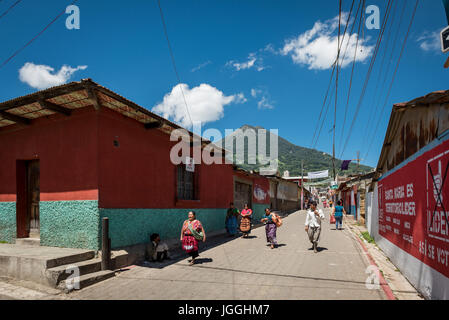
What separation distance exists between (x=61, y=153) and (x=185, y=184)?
493cm

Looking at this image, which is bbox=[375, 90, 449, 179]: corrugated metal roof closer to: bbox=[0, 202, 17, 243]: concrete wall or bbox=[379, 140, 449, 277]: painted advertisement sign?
bbox=[379, 140, 449, 277]: painted advertisement sign

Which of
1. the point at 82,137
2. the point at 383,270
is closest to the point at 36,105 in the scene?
the point at 82,137

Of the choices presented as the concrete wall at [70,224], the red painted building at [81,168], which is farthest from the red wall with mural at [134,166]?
the concrete wall at [70,224]

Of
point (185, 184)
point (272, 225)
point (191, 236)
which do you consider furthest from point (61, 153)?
point (272, 225)

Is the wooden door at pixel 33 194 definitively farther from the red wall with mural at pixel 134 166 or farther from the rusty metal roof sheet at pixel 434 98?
the rusty metal roof sheet at pixel 434 98

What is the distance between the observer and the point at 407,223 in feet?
21.5

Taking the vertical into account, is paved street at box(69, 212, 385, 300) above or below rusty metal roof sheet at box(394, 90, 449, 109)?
below

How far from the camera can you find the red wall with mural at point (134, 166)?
287 inches

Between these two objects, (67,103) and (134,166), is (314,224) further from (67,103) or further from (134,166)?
(67,103)

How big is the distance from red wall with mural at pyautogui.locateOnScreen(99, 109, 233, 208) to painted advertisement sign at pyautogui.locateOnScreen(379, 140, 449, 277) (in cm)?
675

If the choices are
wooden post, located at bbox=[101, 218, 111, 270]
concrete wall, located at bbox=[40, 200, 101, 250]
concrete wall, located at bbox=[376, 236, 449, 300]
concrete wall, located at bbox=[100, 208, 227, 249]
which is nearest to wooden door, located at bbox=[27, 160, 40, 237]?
concrete wall, located at bbox=[40, 200, 101, 250]

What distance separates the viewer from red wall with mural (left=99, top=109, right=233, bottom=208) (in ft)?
23.9

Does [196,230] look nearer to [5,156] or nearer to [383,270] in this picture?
[383,270]

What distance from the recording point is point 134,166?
27.2 ft
